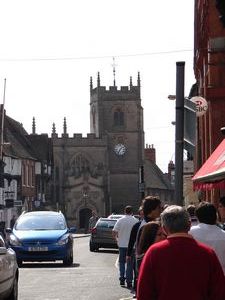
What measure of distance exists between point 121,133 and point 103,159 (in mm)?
7445

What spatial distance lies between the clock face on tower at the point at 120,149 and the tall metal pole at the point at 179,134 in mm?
113568

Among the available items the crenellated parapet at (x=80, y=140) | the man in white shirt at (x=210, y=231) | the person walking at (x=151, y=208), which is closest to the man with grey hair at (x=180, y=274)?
the man in white shirt at (x=210, y=231)

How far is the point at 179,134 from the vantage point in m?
8.55

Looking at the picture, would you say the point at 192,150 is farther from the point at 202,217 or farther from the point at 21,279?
the point at 21,279

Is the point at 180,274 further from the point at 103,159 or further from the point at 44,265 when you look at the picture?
the point at 103,159

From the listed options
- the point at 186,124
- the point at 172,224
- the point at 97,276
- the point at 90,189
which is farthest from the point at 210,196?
the point at 90,189

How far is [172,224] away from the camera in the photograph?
5.85 meters

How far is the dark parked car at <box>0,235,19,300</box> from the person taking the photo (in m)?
11.8

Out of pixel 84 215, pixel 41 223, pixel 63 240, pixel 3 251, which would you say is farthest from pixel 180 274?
pixel 84 215

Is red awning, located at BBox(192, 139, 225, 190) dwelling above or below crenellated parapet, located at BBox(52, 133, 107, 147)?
below

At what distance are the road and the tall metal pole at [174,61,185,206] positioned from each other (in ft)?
20.7

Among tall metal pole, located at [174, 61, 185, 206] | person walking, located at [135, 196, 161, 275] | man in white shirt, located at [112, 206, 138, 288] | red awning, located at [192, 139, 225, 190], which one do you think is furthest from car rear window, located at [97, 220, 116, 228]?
tall metal pole, located at [174, 61, 185, 206]

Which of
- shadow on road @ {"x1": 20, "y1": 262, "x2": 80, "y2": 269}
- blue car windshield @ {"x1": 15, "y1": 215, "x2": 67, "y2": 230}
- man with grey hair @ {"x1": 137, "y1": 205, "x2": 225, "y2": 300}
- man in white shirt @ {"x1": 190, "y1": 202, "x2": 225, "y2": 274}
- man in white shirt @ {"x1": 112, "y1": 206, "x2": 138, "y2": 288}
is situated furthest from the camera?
blue car windshield @ {"x1": 15, "y1": 215, "x2": 67, "y2": 230}

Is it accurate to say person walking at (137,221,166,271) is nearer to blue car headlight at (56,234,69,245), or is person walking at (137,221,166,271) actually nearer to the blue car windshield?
blue car headlight at (56,234,69,245)
